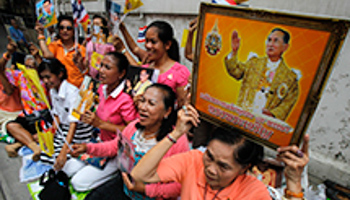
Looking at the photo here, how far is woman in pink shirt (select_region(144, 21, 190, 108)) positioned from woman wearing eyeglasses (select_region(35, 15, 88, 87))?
63.2 inches

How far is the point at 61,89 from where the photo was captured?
8.27ft

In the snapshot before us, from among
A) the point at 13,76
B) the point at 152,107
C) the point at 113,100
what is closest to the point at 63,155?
the point at 113,100

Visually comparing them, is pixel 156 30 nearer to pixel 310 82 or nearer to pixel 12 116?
pixel 310 82

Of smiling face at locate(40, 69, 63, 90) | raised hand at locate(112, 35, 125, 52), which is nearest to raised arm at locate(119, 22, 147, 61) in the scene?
raised hand at locate(112, 35, 125, 52)

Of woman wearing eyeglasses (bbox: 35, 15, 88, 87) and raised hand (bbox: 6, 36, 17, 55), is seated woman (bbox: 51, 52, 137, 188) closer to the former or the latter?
woman wearing eyeglasses (bbox: 35, 15, 88, 87)

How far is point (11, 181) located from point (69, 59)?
209 cm

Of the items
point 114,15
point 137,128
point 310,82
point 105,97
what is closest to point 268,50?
point 310,82

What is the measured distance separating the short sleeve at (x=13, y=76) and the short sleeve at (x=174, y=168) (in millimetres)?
3473

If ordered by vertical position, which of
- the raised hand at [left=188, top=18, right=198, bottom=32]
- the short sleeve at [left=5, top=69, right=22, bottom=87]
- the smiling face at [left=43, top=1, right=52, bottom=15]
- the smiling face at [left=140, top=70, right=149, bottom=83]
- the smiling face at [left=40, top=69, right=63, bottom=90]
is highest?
the smiling face at [left=43, top=1, right=52, bottom=15]

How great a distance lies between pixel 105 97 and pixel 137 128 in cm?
85

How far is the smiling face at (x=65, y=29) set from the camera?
11.4ft

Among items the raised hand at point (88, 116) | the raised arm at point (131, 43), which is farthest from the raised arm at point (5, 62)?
the raised hand at point (88, 116)

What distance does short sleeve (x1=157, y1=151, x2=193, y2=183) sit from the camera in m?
1.32

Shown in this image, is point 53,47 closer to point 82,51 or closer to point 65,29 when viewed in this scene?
point 65,29
